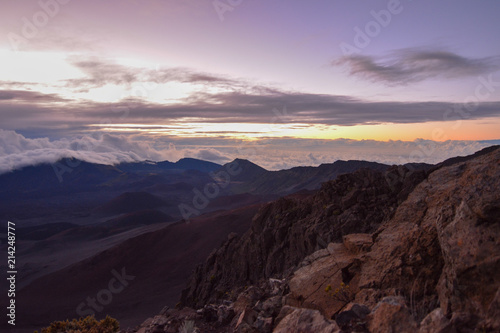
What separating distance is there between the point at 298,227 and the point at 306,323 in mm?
15120

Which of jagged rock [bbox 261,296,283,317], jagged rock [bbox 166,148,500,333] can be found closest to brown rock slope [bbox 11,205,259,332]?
jagged rock [bbox 261,296,283,317]

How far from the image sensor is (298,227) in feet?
70.1

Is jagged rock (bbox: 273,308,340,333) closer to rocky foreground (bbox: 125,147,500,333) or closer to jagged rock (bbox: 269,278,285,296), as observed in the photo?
rocky foreground (bbox: 125,147,500,333)

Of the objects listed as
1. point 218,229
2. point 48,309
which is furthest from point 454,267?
point 218,229

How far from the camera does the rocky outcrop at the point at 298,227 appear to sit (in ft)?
57.0

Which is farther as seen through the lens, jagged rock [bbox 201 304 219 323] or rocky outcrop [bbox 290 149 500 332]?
jagged rock [bbox 201 304 219 323]

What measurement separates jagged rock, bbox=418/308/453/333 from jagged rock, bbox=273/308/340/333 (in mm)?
1400

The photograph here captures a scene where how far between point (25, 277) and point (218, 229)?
109 ft

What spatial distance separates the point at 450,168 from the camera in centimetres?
1054

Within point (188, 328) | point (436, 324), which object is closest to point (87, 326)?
point (188, 328)

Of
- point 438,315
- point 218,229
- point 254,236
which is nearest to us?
point 438,315

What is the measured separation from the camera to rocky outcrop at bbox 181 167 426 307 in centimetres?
1736

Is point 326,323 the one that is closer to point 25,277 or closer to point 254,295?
point 254,295

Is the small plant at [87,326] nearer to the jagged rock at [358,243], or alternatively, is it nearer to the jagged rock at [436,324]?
the jagged rock at [358,243]
